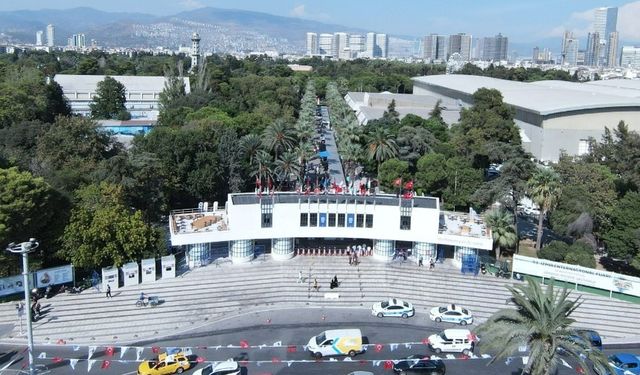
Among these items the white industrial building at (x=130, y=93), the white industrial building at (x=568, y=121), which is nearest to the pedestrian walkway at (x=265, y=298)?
the white industrial building at (x=568, y=121)

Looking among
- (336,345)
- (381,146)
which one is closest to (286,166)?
(381,146)

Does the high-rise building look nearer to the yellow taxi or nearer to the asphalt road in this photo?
the asphalt road

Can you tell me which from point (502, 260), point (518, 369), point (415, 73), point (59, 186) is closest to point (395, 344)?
point (518, 369)

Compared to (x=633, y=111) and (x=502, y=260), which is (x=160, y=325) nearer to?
(x=502, y=260)

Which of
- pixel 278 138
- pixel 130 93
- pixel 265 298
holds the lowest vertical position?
pixel 265 298

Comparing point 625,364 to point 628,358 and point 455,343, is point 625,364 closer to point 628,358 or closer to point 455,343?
point 628,358

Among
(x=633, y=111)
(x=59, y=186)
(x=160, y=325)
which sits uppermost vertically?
(x=633, y=111)
